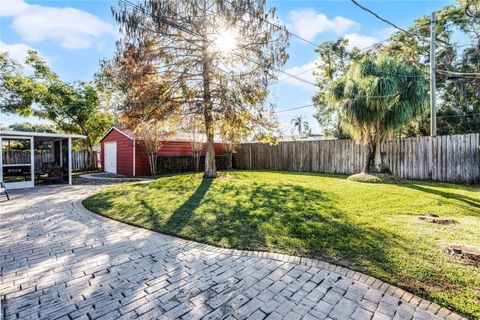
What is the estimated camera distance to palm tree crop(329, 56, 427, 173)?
7637 mm

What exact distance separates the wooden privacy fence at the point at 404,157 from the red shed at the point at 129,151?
19.6 ft

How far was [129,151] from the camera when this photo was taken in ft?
43.1

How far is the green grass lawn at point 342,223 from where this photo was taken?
247cm

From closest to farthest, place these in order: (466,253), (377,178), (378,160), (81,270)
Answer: (81,270)
(466,253)
(377,178)
(378,160)

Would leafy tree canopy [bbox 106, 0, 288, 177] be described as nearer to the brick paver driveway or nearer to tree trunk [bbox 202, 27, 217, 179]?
tree trunk [bbox 202, 27, 217, 179]

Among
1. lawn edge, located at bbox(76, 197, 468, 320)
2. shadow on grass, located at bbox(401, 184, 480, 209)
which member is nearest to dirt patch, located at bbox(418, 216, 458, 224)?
shadow on grass, located at bbox(401, 184, 480, 209)

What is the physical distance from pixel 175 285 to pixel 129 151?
489 inches

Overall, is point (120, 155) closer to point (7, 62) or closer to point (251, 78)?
point (7, 62)

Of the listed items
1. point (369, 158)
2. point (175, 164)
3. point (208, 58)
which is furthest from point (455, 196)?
point (175, 164)

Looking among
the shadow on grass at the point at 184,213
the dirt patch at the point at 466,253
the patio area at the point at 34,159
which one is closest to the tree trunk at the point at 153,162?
the patio area at the point at 34,159

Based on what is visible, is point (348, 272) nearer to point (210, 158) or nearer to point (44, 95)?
point (210, 158)

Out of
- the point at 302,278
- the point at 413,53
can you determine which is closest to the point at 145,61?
the point at 302,278

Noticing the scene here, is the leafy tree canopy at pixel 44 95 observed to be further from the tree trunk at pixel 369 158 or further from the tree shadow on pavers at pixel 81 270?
the tree trunk at pixel 369 158

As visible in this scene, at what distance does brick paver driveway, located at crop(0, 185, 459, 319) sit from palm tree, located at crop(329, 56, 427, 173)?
699cm
